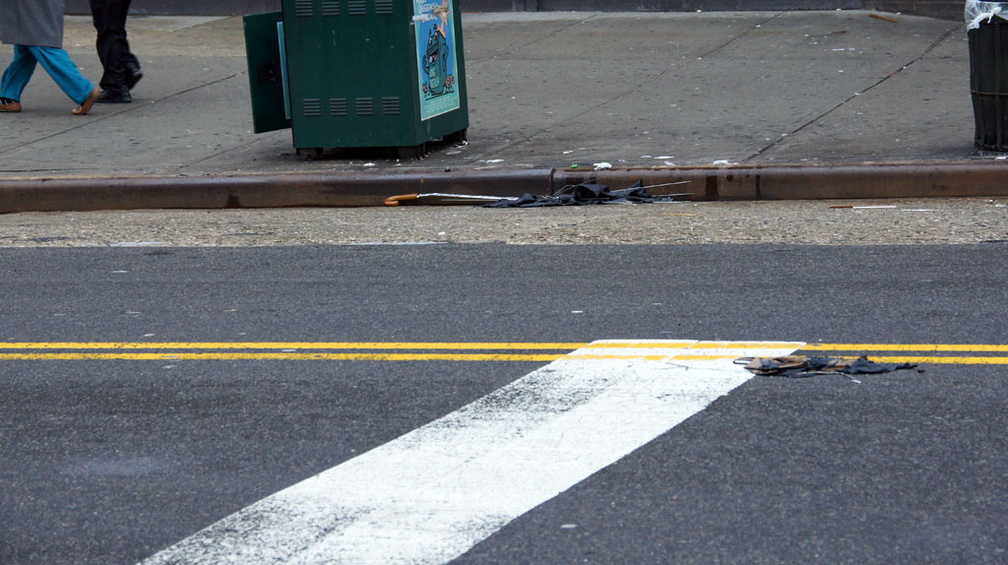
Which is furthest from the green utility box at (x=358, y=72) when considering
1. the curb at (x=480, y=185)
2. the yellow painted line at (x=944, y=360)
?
the yellow painted line at (x=944, y=360)

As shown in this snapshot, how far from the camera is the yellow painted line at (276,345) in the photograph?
591cm

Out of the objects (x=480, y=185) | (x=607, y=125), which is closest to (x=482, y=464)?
(x=480, y=185)

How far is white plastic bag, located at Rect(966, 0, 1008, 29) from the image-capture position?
922 centimetres

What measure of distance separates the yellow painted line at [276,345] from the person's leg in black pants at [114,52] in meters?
7.43

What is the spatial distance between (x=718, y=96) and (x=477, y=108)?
7.49ft

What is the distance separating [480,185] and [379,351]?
410 centimetres

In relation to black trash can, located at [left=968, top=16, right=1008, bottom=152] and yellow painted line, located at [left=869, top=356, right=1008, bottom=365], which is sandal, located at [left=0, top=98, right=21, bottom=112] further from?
yellow painted line, located at [left=869, top=356, right=1008, bottom=365]

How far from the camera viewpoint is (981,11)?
30.6ft

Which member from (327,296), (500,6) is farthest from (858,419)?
(500,6)

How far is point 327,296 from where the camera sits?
7.04 metres

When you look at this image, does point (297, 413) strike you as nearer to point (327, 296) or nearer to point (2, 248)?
point (327, 296)

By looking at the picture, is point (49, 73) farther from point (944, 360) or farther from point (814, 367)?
point (944, 360)

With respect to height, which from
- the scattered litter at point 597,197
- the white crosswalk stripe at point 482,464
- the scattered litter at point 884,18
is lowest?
the white crosswalk stripe at point 482,464

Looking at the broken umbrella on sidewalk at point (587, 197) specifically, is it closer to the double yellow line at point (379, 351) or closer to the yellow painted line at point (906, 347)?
the double yellow line at point (379, 351)
